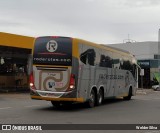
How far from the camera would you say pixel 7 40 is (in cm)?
3344

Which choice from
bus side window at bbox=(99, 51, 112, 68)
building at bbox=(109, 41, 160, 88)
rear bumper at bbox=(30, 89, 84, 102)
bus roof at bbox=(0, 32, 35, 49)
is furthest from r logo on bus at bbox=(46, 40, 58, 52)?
building at bbox=(109, 41, 160, 88)

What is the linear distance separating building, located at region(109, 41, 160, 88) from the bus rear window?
42623 millimetres

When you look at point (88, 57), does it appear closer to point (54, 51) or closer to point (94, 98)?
point (54, 51)

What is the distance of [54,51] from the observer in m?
19.3

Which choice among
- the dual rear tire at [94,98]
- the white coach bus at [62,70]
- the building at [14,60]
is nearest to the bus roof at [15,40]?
the building at [14,60]

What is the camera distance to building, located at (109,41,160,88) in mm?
62062

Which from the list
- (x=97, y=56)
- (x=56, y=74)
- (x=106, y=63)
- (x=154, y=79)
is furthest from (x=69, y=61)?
(x=154, y=79)

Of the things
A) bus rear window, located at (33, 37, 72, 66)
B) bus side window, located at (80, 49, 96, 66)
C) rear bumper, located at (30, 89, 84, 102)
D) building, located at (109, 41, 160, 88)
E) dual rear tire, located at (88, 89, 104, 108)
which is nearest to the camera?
rear bumper, located at (30, 89, 84, 102)

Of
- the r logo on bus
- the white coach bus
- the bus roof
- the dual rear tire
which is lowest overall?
the dual rear tire

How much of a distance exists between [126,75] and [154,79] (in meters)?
36.1

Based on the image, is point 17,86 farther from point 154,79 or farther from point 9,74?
point 154,79

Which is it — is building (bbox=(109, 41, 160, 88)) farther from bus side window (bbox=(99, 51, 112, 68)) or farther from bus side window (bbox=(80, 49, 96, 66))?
bus side window (bbox=(80, 49, 96, 66))

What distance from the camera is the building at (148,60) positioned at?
6206 centimetres

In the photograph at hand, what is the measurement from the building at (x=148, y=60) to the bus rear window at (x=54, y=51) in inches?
1678
